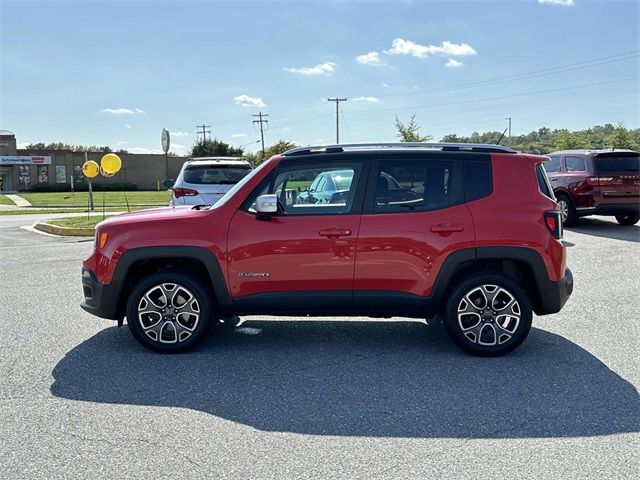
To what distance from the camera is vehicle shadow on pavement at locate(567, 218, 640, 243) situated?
12412mm

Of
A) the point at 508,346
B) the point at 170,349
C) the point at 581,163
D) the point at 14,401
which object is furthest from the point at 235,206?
the point at 581,163

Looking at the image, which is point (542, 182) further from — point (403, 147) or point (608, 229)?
point (608, 229)

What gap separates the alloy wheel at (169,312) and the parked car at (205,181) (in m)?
5.33

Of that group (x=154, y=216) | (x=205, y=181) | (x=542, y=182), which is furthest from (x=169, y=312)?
(x=205, y=181)

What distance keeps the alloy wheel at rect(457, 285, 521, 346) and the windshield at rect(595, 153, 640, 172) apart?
31.5 feet

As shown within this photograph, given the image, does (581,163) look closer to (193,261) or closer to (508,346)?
(508,346)

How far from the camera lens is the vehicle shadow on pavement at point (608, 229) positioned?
12412 mm

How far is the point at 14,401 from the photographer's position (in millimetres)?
4035

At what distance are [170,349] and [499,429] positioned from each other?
2.83 m

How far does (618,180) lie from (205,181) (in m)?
9.13

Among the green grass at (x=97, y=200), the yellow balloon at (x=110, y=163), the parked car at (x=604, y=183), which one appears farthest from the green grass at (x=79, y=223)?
the parked car at (x=604, y=183)

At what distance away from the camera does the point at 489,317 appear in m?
4.96

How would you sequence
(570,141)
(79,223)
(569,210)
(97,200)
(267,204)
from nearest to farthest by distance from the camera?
(267,204) → (569,210) → (79,223) → (97,200) → (570,141)

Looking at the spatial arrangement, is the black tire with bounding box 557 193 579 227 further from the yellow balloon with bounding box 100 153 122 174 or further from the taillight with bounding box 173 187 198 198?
the yellow balloon with bounding box 100 153 122 174
